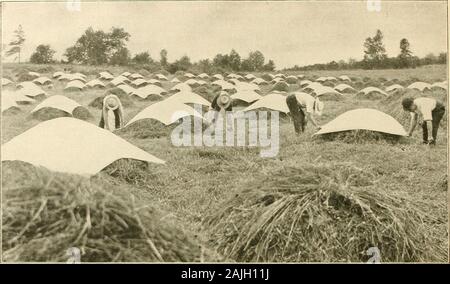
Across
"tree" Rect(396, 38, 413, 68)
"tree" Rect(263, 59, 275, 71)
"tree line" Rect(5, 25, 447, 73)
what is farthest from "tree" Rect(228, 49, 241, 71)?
"tree" Rect(396, 38, 413, 68)

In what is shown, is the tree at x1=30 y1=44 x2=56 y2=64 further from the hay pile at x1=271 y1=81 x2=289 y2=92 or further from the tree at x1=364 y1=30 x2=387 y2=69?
the tree at x1=364 y1=30 x2=387 y2=69

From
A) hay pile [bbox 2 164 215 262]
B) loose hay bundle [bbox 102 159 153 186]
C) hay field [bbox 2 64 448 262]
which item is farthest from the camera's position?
loose hay bundle [bbox 102 159 153 186]

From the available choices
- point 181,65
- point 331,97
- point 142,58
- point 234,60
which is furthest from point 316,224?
point 142,58

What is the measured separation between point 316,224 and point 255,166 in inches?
47.6

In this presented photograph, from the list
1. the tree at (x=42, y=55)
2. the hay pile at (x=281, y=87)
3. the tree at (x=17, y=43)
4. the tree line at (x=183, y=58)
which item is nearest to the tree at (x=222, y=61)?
the tree line at (x=183, y=58)

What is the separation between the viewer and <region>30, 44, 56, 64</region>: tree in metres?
7.05

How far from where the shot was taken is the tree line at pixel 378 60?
704cm

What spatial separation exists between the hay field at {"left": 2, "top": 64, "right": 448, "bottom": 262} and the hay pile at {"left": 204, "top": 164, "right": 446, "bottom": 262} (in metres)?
0.14

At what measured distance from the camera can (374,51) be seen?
7160 mm

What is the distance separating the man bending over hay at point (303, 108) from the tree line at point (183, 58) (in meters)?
0.41

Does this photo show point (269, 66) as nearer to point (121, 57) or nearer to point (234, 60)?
point (234, 60)

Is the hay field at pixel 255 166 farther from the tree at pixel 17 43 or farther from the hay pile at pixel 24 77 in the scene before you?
the tree at pixel 17 43
